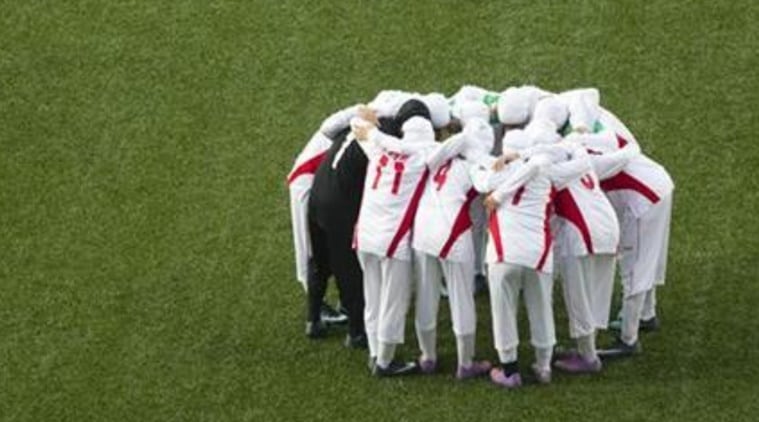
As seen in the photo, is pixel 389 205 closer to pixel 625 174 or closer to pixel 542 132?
pixel 542 132

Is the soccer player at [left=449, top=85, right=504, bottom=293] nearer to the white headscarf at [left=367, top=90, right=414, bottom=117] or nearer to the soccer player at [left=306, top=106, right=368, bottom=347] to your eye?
the white headscarf at [left=367, top=90, right=414, bottom=117]

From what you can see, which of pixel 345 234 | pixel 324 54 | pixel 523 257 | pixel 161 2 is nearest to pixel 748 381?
pixel 523 257

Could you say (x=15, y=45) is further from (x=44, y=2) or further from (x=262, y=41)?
(x=262, y=41)

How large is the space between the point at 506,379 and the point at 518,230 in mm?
999

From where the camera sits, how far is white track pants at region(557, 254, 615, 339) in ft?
29.8

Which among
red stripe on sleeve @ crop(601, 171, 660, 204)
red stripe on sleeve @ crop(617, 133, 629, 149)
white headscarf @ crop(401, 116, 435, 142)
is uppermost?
white headscarf @ crop(401, 116, 435, 142)

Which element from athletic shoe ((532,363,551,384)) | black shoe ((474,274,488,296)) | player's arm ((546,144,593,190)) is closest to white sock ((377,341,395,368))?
athletic shoe ((532,363,551,384))

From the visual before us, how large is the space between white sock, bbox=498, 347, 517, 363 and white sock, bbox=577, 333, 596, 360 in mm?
364

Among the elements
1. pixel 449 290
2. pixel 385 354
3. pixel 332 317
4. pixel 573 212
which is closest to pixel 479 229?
pixel 449 290

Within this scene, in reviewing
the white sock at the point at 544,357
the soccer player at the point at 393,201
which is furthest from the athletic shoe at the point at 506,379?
the soccer player at the point at 393,201

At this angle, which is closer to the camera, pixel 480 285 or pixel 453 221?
pixel 453 221

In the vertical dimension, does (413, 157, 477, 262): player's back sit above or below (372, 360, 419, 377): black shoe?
above

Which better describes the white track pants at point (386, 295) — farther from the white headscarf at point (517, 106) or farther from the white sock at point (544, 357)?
the white headscarf at point (517, 106)

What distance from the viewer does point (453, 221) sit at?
8.85 metres
